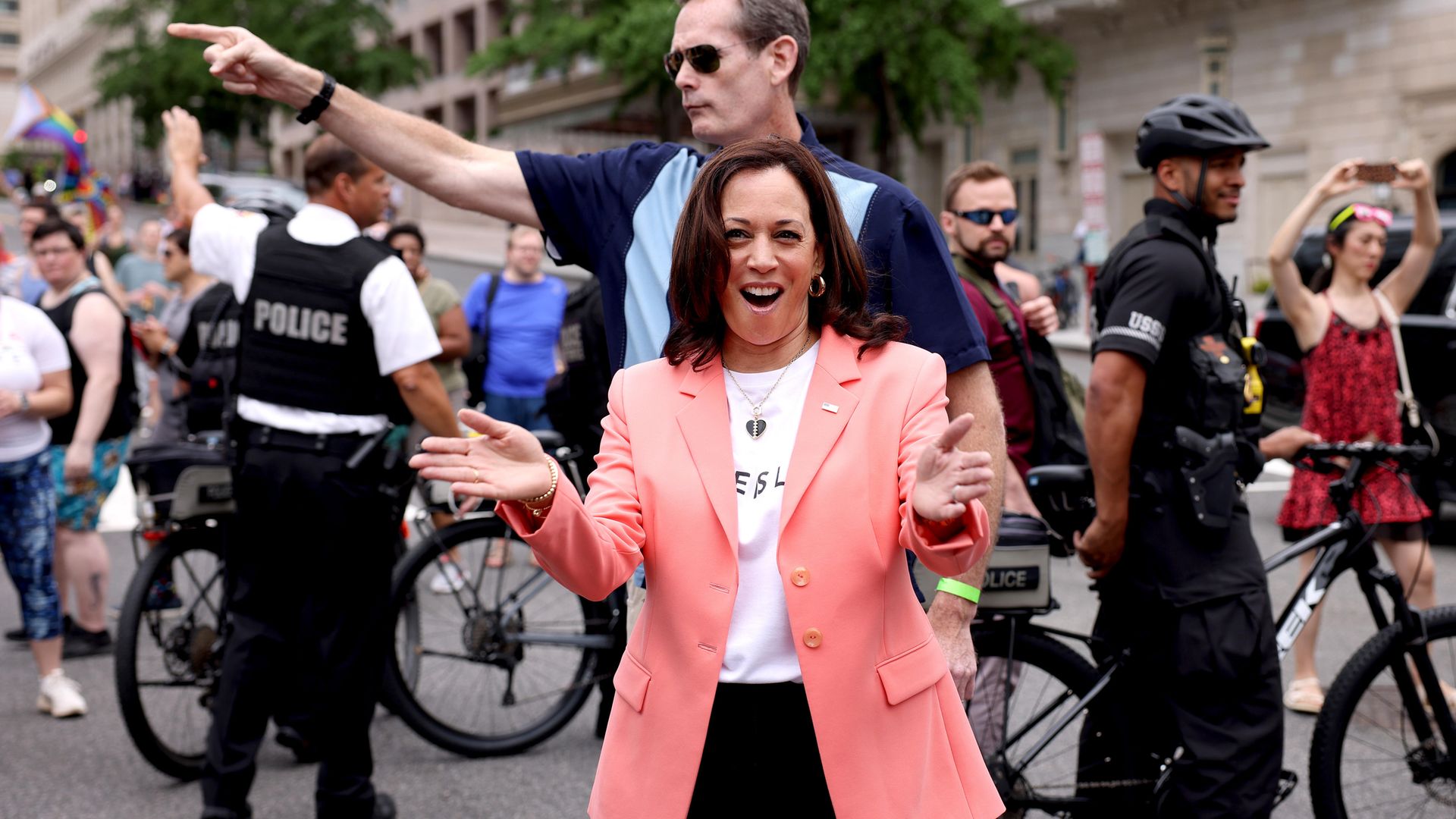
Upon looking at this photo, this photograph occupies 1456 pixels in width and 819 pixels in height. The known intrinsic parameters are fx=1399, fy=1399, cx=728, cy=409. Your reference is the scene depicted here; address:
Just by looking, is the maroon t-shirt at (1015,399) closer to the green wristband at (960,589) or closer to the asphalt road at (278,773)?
the asphalt road at (278,773)

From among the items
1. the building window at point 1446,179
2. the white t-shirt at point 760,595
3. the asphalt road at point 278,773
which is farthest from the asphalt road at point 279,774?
the building window at point 1446,179

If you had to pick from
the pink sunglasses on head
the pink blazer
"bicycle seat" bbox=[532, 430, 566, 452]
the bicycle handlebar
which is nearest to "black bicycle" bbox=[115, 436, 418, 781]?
"bicycle seat" bbox=[532, 430, 566, 452]

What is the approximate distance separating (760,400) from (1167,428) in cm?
171

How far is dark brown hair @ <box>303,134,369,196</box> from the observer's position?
14.7ft

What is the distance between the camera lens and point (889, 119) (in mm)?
23922

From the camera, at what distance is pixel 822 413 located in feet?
7.20

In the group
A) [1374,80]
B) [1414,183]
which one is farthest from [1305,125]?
[1414,183]

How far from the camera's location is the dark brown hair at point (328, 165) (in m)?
4.48

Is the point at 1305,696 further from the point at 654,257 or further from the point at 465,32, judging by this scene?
the point at 465,32

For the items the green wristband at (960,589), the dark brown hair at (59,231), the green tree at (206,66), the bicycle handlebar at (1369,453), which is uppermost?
the green tree at (206,66)

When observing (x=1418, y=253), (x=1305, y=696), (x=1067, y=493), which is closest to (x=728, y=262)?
(x=1067, y=493)

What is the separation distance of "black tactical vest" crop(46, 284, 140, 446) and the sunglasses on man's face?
3.87 metres

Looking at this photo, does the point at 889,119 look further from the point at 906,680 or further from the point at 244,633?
the point at 906,680

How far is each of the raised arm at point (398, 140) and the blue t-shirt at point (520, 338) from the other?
17.1ft
